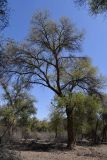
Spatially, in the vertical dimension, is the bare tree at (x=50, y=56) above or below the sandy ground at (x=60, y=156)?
above

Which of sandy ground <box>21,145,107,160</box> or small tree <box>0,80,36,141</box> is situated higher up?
small tree <box>0,80,36,141</box>

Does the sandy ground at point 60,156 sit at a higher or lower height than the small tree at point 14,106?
lower

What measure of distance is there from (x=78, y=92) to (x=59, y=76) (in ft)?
9.37

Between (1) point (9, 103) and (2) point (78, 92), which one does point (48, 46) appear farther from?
(1) point (9, 103)

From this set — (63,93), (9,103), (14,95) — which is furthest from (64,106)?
(9,103)

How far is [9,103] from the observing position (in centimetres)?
5034

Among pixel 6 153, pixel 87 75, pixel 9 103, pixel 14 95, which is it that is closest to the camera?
pixel 6 153

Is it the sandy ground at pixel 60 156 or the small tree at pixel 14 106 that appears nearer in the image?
the sandy ground at pixel 60 156

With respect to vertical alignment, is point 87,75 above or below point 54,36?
below

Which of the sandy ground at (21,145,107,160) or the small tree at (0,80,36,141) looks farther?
the small tree at (0,80,36,141)

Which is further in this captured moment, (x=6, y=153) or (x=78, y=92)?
(x=78, y=92)

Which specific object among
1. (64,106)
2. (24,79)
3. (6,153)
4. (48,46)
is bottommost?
(6,153)

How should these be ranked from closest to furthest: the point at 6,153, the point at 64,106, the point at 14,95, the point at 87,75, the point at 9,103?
the point at 6,153 → the point at 64,106 → the point at 87,75 → the point at 14,95 → the point at 9,103

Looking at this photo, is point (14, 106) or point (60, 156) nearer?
point (60, 156)
